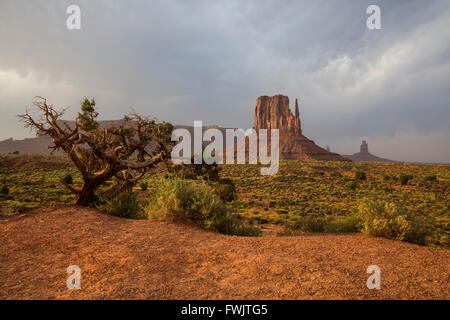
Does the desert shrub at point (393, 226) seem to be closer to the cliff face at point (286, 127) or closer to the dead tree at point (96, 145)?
the dead tree at point (96, 145)

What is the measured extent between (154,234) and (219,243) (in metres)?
1.80

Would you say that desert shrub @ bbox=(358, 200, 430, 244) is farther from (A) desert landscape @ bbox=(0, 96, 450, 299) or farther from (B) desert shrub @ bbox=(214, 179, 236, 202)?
(B) desert shrub @ bbox=(214, 179, 236, 202)

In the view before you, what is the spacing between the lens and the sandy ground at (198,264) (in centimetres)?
322

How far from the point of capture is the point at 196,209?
712 centimetres

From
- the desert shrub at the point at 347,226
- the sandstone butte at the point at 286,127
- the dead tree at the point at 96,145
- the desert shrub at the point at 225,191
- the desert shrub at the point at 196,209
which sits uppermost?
the sandstone butte at the point at 286,127

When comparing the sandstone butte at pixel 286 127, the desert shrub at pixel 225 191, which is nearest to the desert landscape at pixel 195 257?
the desert shrub at pixel 225 191

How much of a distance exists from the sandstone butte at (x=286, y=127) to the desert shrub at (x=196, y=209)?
10066cm

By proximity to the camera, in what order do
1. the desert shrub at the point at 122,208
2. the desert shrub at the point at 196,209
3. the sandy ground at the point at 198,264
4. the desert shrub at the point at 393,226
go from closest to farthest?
the sandy ground at the point at 198,264, the desert shrub at the point at 393,226, the desert shrub at the point at 196,209, the desert shrub at the point at 122,208

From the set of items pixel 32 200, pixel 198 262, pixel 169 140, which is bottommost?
pixel 32 200

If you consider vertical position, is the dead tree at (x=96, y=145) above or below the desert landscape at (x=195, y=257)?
above

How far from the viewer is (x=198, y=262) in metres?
4.30
